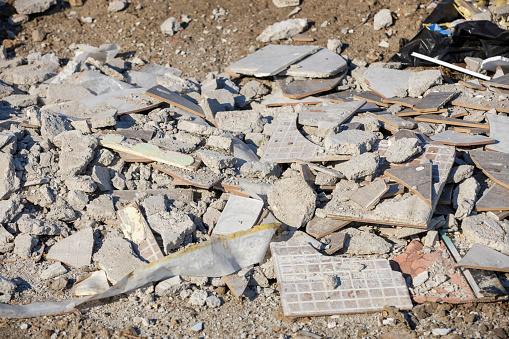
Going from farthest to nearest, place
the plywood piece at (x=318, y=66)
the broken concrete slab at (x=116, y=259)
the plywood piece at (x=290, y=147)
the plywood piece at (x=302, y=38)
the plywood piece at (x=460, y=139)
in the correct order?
1. the plywood piece at (x=302, y=38)
2. the plywood piece at (x=318, y=66)
3. the plywood piece at (x=460, y=139)
4. the plywood piece at (x=290, y=147)
5. the broken concrete slab at (x=116, y=259)

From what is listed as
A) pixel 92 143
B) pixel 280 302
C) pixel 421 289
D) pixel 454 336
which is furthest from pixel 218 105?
pixel 454 336

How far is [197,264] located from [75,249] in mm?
1271

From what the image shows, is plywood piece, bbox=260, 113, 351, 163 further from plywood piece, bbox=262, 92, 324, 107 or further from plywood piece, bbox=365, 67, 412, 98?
plywood piece, bbox=365, 67, 412, 98

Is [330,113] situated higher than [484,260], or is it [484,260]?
[330,113]

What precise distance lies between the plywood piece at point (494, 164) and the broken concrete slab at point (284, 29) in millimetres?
4373

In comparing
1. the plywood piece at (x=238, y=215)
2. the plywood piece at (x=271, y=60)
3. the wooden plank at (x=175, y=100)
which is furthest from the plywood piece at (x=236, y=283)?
the plywood piece at (x=271, y=60)

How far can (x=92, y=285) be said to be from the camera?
3.87 meters

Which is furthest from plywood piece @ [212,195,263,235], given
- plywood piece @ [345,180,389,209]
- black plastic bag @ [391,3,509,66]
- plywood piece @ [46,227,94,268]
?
black plastic bag @ [391,3,509,66]

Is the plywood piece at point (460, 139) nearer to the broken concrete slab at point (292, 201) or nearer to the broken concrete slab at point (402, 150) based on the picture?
the broken concrete slab at point (402, 150)

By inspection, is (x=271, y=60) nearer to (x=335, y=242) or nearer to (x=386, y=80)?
(x=386, y=80)

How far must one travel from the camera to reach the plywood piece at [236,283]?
381 centimetres

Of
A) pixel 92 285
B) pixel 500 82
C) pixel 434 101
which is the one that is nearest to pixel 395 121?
pixel 434 101

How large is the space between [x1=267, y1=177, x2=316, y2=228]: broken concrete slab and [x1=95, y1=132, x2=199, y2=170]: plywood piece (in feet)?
3.18

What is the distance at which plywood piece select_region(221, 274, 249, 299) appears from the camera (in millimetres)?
3812
